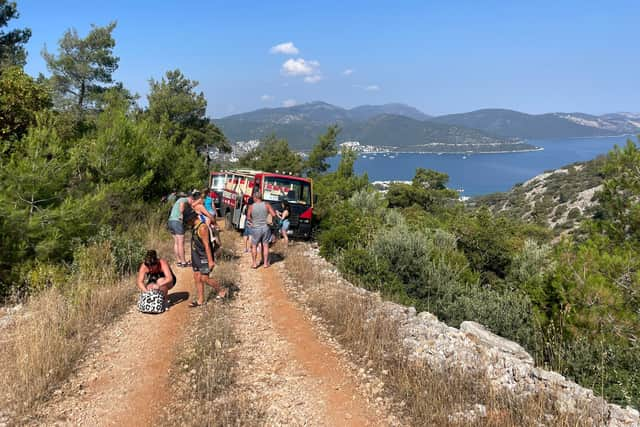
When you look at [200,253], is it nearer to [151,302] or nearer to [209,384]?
[151,302]

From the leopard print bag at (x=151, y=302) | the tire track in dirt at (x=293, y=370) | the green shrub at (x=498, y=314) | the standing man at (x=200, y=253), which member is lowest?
the green shrub at (x=498, y=314)

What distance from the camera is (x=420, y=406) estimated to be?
4180mm

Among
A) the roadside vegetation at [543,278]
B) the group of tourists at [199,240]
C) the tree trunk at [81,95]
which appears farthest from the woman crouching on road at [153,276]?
the tree trunk at [81,95]

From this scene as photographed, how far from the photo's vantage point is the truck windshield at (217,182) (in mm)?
20078

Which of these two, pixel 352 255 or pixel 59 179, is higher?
pixel 59 179

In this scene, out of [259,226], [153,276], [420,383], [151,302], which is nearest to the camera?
[420,383]

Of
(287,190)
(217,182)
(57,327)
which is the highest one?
(287,190)

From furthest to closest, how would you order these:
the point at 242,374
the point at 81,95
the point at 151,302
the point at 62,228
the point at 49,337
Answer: the point at 81,95
the point at 62,228
the point at 151,302
the point at 49,337
the point at 242,374

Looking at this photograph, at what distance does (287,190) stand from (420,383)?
9593 mm

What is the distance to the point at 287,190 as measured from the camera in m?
13.4

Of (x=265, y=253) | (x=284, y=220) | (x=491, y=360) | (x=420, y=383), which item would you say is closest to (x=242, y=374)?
(x=420, y=383)

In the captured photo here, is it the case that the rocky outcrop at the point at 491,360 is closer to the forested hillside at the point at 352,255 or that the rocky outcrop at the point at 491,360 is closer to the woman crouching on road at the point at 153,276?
the forested hillside at the point at 352,255

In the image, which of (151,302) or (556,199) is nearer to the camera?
(151,302)

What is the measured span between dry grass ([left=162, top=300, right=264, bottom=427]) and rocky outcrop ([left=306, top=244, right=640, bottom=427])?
229cm
